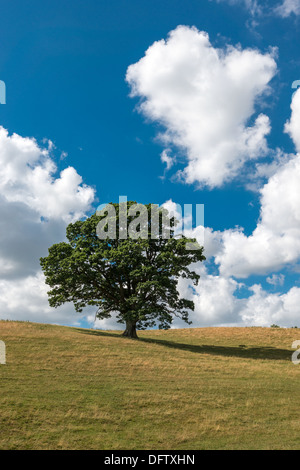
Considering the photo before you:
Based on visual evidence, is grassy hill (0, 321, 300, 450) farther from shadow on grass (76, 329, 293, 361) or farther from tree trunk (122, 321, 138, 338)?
tree trunk (122, 321, 138, 338)

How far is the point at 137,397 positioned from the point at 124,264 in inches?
917

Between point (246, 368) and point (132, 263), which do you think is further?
point (132, 263)

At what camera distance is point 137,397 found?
836 inches

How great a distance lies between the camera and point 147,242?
4478 centimetres

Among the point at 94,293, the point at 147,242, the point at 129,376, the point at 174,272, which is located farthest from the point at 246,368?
the point at 94,293

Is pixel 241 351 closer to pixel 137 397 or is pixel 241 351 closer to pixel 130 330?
pixel 130 330

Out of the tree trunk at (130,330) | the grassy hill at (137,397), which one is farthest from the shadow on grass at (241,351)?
the grassy hill at (137,397)

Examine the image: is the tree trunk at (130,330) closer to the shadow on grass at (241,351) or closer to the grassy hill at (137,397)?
the shadow on grass at (241,351)

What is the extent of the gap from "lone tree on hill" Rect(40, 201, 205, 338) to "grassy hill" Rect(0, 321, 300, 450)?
8.38m
